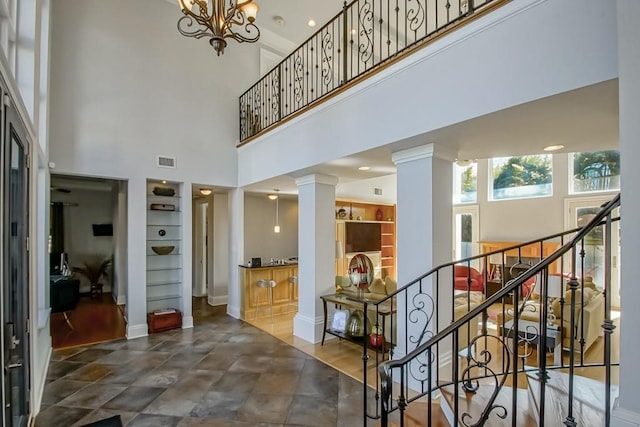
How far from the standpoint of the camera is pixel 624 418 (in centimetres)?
155

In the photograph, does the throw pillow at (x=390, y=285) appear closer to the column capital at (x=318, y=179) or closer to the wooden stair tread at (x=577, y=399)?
the column capital at (x=318, y=179)

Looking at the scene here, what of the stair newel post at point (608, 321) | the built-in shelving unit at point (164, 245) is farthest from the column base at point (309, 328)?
the stair newel post at point (608, 321)

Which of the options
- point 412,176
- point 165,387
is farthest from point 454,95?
point 165,387

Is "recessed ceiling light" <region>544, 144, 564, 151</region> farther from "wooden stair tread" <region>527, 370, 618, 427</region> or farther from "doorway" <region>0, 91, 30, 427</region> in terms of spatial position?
"doorway" <region>0, 91, 30, 427</region>

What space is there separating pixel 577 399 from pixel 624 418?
3.56 ft

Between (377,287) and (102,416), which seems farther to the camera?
(377,287)

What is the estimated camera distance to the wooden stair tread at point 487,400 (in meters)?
2.34

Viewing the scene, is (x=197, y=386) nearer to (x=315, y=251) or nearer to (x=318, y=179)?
(x=315, y=251)

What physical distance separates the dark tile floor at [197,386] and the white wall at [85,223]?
5.10 meters

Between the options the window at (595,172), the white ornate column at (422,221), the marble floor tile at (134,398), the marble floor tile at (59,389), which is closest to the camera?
the marble floor tile at (134,398)

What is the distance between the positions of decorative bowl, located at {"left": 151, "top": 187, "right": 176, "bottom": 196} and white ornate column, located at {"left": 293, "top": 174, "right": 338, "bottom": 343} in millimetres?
2299

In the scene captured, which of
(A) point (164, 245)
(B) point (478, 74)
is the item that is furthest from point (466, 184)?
(A) point (164, 245)

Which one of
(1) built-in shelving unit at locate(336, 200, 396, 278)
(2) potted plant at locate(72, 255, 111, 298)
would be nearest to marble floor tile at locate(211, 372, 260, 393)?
(1) built-in shelving unit at locate(336, 200, 396, 278)

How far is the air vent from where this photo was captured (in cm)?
556
